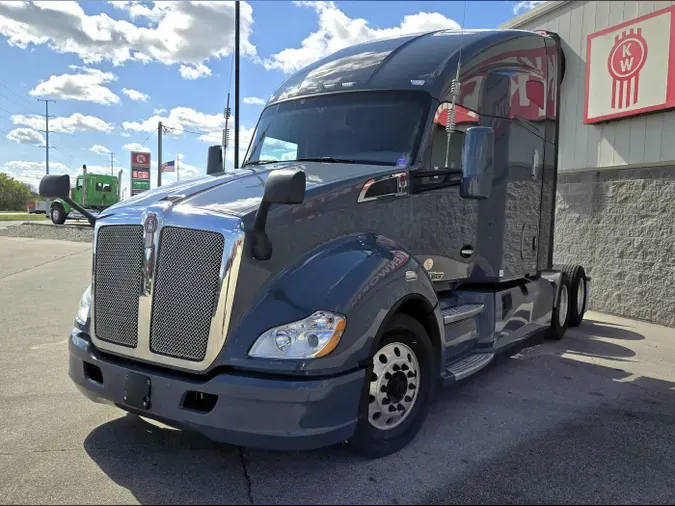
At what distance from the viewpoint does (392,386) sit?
3676 millimetres

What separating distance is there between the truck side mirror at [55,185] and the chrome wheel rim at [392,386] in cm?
257

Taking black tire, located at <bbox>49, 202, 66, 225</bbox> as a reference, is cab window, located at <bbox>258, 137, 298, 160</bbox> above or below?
above

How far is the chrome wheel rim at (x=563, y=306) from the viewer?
746 centimetres

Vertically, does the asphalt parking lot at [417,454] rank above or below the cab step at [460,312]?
below

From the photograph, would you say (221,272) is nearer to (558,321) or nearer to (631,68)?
(558,321)

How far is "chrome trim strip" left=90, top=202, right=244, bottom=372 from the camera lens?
3.15 metres

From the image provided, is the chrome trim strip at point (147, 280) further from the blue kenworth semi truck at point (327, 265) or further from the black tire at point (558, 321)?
the black tire at point (558, 321)

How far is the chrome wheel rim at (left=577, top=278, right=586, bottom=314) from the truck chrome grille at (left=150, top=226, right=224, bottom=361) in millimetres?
6465

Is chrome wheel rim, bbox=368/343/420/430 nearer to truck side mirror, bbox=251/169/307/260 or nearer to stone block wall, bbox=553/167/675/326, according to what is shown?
truck side mirror, bbox=251/169/307/260

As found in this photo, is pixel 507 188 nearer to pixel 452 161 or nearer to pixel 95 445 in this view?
pixel 452 161

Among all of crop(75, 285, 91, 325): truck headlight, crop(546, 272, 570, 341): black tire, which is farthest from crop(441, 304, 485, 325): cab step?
crop(546, 272, 570, 341): black tire

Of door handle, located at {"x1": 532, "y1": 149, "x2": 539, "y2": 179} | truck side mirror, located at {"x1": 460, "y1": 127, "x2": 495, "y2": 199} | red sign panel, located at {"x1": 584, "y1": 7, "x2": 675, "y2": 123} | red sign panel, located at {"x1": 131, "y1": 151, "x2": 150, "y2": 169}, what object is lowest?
truck side mirror, located at {"x1": 460, "y1": 127, "x2": 495, "y2": 199}

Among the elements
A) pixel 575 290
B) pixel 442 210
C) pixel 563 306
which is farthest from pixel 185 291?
pixel 575 290

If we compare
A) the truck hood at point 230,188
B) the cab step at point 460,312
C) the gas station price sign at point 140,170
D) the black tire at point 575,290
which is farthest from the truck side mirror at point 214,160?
the gas station price sign at point 140,170
